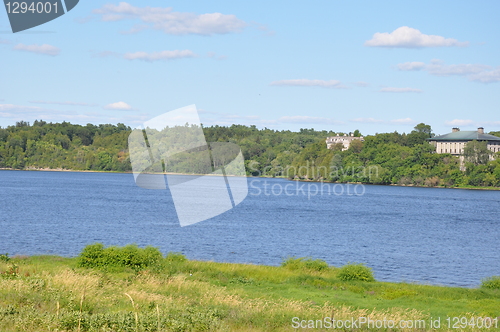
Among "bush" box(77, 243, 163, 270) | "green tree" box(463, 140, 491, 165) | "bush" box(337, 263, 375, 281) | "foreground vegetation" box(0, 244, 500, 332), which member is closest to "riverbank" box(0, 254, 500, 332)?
"foreground vegetation" box(0, 244, 500, 332)

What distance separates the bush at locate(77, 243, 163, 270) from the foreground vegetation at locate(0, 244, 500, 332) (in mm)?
46

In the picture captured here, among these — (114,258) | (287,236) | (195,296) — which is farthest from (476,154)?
(195,296)

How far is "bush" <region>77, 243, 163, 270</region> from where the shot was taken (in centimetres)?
2636

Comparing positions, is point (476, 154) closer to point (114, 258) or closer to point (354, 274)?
point (354, 274)

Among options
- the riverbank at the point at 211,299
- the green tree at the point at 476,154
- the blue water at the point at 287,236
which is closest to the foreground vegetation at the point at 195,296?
the riverbank at the point at 211,299

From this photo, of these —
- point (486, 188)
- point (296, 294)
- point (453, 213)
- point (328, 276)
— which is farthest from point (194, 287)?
point (486, 188)

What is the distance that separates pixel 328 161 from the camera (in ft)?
653

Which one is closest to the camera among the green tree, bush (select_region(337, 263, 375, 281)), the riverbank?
the riverbank

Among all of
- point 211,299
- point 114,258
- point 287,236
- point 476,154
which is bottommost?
point 287,236

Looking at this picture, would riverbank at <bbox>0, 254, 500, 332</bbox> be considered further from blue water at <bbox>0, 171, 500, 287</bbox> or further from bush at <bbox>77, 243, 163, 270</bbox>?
blue water at <bbox>0, 171, 500, 287</bbox>

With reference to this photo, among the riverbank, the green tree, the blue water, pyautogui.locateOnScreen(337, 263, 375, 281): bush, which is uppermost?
the green tree

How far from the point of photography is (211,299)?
2025 centimetres

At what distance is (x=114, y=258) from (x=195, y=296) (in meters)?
7.36

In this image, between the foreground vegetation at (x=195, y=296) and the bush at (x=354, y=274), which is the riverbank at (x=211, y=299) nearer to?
the foreground vegetation at (x=195, y=296)
